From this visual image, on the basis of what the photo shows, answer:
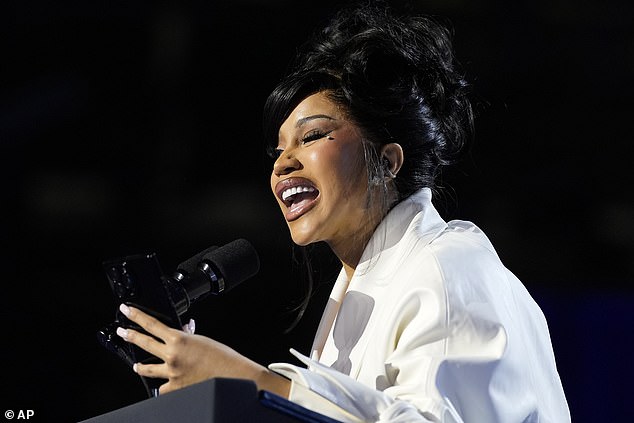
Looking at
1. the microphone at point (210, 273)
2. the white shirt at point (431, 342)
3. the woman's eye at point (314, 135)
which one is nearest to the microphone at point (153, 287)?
the microphone at point (210, 273)

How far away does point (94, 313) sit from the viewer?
6.98 feet

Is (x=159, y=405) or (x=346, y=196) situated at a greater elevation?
(x=346, y=196)

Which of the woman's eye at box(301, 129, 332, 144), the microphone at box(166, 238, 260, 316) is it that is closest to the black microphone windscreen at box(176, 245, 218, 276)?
the microphone at box(166, 238, 260, 316)

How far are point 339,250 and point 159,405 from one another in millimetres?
633

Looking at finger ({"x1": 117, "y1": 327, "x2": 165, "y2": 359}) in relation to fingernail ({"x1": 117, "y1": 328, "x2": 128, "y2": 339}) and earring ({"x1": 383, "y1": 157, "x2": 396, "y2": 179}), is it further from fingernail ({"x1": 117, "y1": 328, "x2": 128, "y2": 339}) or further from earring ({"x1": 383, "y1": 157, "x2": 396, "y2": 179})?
earring ({"x1": 383, "y1": 157, "x2": 396, "y2": 179})

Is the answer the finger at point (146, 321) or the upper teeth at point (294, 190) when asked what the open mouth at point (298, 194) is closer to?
the upper teeth at point (294, 190)

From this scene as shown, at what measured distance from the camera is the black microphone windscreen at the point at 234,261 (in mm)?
1252

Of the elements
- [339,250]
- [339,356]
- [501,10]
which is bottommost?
[339,356]

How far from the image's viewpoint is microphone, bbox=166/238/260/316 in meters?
1.15

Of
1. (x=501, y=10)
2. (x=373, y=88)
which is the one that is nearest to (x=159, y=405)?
(x=373, y=88)

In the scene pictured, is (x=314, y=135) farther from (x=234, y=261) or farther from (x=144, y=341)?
(x=144, y=341)

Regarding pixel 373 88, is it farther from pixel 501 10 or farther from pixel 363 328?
pixel 501 10

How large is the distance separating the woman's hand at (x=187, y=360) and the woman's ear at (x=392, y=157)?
0.54 m

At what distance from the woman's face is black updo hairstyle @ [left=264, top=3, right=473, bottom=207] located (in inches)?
1.0
